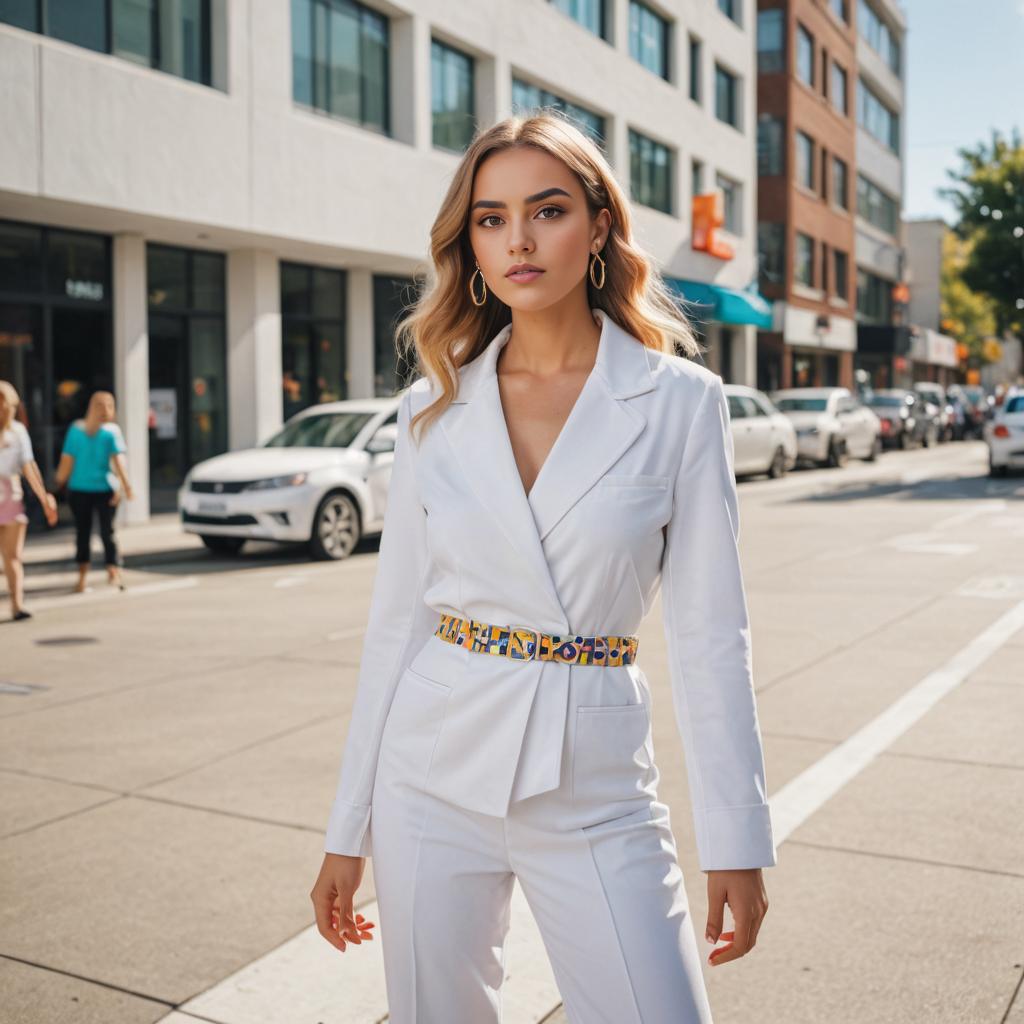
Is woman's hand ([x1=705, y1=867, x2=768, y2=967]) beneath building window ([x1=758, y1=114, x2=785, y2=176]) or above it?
beneath

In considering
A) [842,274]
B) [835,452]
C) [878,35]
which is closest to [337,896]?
[835,452]

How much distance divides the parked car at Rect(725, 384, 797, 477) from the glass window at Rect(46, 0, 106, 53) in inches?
477

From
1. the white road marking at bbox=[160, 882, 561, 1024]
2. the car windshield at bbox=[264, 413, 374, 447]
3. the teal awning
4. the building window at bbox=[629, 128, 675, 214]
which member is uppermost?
the building window at bbox=[629, 128, 675, 214]

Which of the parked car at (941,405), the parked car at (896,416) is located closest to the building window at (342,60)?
the parked car at (896,416)

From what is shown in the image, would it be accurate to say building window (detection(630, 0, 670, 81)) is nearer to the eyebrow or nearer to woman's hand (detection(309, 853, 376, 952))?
the eyebrow

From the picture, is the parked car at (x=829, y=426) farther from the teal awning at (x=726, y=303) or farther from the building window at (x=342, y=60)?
the building window at (x=342, y=60)

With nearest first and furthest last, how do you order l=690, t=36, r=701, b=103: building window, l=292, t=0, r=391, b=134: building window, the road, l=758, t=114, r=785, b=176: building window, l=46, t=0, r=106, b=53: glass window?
the road < l=46, t=0, r=106, b=53: glass window < l=292, t=0, r=391, b=134: building window < l=690, t=36, r=701, b=103: building window < l=758, t=114, r=785, b=176: building window

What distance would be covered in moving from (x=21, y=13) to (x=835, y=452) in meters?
19.1

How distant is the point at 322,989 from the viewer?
→ 3.38 m

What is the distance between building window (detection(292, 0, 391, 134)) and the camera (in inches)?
741

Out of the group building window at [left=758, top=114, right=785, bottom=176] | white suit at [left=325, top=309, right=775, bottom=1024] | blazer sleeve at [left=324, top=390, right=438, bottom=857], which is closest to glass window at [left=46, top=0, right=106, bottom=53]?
blazer sleeve at [left=324, top=390, right=438, bottom=857]

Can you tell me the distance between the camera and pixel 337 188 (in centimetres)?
1905

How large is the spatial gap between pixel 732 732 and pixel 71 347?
52.4ft

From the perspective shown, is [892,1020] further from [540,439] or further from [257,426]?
[257,426]
